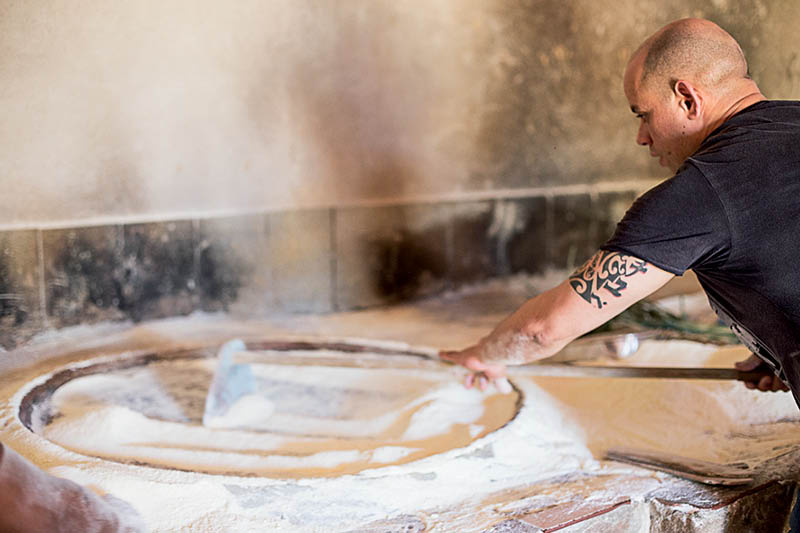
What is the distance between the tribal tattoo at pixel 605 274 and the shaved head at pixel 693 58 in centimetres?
52

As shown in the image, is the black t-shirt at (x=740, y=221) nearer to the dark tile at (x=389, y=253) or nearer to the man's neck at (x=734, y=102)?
the man's neck at (x=734, y=102)

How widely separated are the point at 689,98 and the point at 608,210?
12.3ft

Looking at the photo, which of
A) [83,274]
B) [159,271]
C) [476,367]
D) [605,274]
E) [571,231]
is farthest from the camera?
[571,231]

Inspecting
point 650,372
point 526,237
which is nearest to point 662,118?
point 650,372

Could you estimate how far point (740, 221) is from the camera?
1.84 metres

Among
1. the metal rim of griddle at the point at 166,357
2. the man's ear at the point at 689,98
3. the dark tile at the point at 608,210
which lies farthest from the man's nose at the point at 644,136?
the dark tile at the point at 608,210

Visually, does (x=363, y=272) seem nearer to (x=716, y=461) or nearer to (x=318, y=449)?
(x=318, y=449)

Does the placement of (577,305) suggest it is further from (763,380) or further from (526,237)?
(526,237)

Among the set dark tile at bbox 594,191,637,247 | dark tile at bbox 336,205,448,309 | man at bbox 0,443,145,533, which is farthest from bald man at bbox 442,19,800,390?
dark tile at bbox 594,191,637,247

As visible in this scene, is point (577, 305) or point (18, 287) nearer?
point (577, 305)

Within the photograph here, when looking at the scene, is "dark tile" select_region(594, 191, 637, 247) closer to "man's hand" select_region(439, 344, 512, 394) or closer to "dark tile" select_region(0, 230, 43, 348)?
"man's hand" select_region(439, 344, 512, 394)

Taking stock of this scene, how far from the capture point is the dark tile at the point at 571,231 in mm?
5598

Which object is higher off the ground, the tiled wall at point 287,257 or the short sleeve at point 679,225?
the short sleeve at point 679,225

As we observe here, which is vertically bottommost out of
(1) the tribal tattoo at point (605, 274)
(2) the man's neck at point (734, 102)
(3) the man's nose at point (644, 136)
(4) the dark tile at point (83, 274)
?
(4) the dark tile at point (83, 274)
